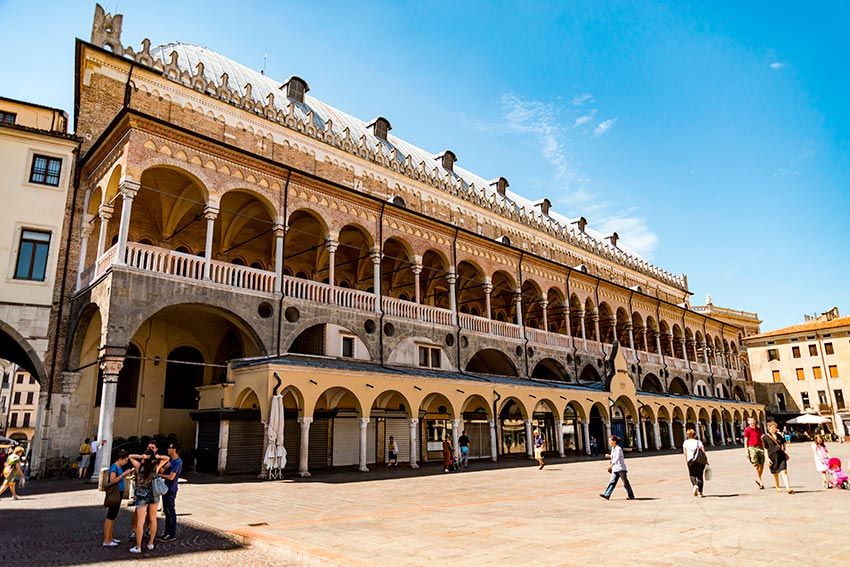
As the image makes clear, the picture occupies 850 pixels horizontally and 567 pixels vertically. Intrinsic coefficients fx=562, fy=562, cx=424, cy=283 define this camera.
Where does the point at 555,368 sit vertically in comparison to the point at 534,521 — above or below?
above

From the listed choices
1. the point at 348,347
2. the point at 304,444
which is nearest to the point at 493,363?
the point at 348,347

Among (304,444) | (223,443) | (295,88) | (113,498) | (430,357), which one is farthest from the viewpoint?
(295,88)

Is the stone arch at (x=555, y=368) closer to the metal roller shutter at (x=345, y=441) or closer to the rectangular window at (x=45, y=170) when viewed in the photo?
the metal roller shutter at (x=345, y=441)

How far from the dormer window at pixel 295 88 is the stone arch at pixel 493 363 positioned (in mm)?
17537

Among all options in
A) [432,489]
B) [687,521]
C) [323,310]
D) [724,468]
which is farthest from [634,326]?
[687,521]

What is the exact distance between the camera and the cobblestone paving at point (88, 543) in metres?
7.13

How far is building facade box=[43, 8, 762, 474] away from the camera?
18.3m

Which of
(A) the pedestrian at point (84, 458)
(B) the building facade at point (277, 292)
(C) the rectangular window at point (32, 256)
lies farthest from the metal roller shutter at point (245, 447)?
(C) the rectangular window at point (32, 256)

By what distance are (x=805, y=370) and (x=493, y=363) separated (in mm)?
46488

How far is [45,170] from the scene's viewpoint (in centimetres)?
2109

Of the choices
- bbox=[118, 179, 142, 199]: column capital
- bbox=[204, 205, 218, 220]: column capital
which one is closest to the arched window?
bbox=[204, 205, 218, 220]: column capital

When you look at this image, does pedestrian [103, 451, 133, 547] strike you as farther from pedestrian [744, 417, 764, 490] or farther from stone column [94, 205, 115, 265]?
pedestrian [744, 417, 764, 490]

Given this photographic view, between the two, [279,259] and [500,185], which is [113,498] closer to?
[279,259]

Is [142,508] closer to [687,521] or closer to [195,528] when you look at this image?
[195,528]
